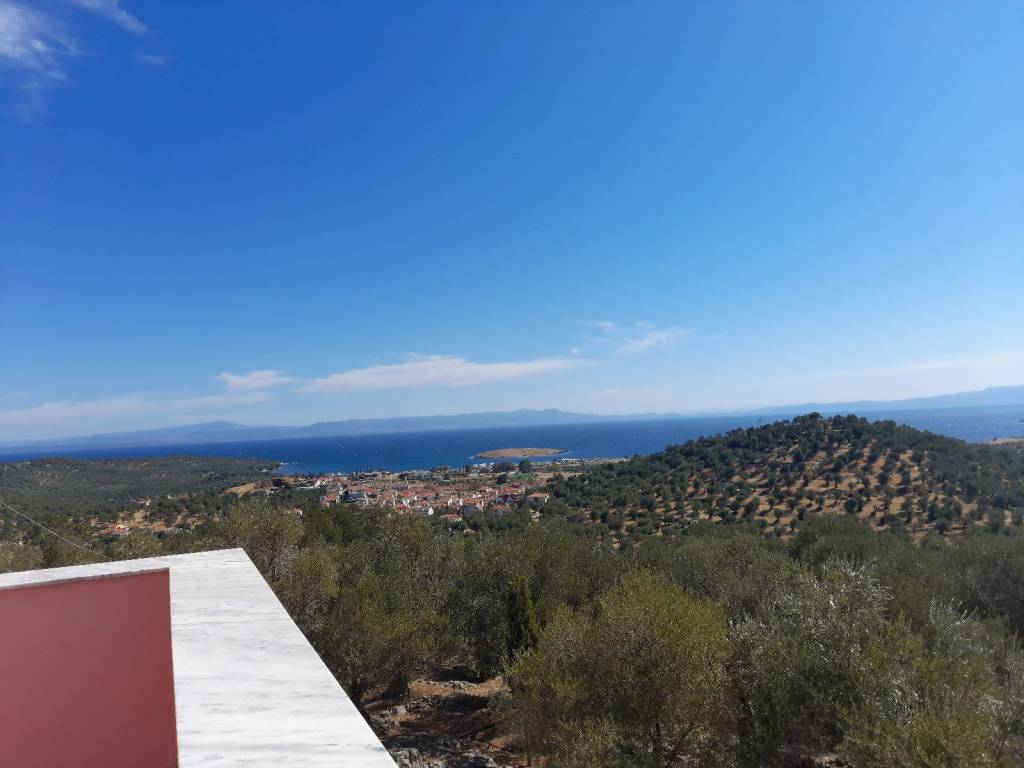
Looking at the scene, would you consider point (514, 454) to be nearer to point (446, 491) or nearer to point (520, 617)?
point (446, 491)

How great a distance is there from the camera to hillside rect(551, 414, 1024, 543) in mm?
33625

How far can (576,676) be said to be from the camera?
10758 millimetres

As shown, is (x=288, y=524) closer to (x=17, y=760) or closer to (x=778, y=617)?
(x=778, y=617)

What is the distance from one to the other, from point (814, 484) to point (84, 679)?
152 ft

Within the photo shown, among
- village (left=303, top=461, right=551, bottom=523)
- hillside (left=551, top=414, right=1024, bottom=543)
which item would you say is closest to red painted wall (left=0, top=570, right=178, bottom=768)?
hillside (left=551, top=414, right=1024, bottom=543)

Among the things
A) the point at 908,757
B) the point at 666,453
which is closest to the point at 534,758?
the point at 908,757

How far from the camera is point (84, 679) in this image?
3424mm

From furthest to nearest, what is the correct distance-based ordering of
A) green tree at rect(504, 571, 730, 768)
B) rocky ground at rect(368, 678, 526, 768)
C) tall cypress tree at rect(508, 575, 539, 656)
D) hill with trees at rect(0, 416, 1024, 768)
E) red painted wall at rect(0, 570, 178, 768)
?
tall cypress tree at rect(508, 575, 539, 656)
rocky ground at rect(368, 678, 526, 768)
green tree at rect(504, 571, 730, 768)
hill with trees at rect(0, 416, 1024, 768)
red painted wall at rect(0, 570, 178, 768)

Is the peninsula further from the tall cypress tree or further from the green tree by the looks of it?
the green tree

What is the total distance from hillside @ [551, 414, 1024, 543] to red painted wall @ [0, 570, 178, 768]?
Answer: 3356 centimetres

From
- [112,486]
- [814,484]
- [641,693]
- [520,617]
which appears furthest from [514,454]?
[641,693]

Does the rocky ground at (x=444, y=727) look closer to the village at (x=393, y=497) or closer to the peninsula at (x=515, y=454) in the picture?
the village at (x=393, y=497)

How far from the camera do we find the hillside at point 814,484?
33625 millimetres

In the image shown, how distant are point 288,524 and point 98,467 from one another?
253ft
